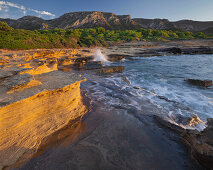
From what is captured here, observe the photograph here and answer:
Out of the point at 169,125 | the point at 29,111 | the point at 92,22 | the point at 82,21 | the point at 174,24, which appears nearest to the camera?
the point at 29,111

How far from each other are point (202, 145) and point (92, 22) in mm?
115662

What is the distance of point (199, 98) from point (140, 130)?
5181 mm

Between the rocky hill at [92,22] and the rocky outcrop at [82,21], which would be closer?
the rocky hill at [92,22]

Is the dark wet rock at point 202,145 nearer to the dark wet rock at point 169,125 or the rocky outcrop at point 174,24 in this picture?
the dark wet rock at point 169,125

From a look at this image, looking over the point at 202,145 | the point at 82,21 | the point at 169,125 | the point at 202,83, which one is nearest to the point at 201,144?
the point at 202,145

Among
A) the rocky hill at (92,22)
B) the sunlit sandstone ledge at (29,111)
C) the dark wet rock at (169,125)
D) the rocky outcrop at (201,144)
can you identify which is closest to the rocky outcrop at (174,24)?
the rocky hill at (92,22)

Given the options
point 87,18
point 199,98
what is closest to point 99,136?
point 199,98

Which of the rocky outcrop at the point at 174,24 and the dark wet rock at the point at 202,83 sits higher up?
the rocky outcrop at the point at 174,24

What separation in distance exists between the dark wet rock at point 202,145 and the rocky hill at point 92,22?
338 ft

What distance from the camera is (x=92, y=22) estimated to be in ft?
338

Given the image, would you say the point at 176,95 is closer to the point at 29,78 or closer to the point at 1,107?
the point at 29,78

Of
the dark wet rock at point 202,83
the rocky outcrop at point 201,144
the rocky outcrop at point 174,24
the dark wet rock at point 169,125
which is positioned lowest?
the dark wet rock at point 202,83

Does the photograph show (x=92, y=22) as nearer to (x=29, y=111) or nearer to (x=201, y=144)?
(x=29, y=111)

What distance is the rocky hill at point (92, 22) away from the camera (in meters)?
93.6
